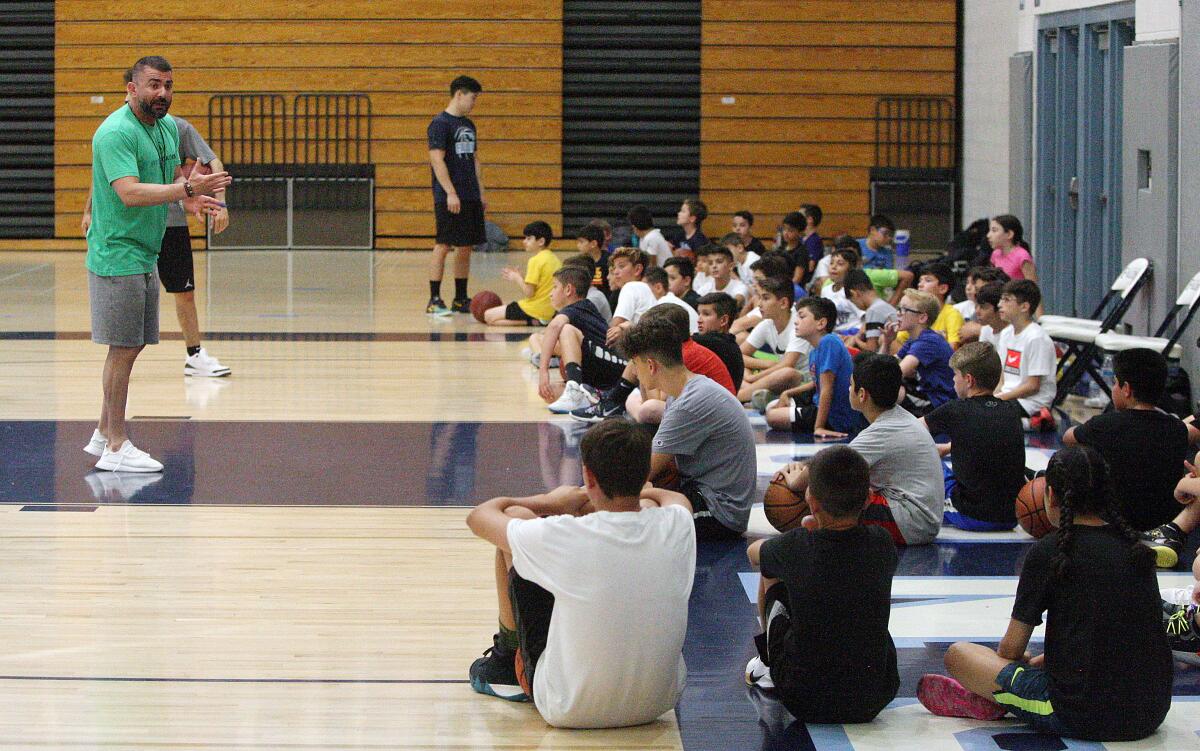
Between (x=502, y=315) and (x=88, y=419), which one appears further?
(x=502, y=315)

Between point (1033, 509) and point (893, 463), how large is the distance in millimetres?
525

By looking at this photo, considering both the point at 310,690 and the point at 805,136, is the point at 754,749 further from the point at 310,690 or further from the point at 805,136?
the point at 805,136

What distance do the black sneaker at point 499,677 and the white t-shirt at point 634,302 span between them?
4.49 m

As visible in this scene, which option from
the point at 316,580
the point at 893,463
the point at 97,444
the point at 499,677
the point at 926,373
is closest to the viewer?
the point at 499,677

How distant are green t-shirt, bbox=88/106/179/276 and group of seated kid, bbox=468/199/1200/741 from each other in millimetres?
2026

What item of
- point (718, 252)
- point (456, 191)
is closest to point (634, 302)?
point (718, 252)

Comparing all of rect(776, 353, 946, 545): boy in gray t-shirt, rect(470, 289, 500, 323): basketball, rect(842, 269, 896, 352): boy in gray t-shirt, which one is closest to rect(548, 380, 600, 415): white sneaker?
rect(842, 269, 896, 352): boy in gray t-shirt

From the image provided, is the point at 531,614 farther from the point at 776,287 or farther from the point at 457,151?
the point at 457,151

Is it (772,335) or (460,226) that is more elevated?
(460,226)

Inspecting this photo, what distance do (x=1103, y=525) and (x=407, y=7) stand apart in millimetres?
15112

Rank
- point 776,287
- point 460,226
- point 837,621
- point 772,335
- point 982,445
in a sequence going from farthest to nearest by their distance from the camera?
point 460,226 < point 772,335 < point 776,287 < point 982,445 < point 837,621

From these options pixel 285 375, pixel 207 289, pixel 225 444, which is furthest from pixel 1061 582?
pixel 207 289

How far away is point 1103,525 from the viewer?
345cm

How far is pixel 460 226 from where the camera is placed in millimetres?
12211
